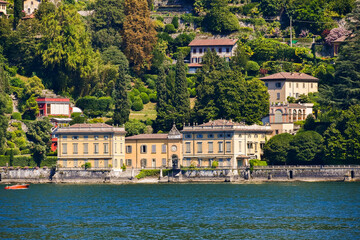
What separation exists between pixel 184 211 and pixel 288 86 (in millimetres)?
51255

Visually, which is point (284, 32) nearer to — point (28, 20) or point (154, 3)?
point (154, 3)

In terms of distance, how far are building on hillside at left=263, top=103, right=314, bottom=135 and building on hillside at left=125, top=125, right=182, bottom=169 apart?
38.0 feet

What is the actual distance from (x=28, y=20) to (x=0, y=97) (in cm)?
2474

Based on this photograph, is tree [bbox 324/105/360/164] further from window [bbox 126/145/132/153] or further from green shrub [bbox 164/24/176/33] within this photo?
green shrub [bbox 164/24/176/33]

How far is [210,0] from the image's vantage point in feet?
530

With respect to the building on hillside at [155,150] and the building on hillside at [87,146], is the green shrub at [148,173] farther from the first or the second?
the building on hillside at [155,150]

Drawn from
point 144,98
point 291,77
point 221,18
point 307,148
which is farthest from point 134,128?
point 221,18

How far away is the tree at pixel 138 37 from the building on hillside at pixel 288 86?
60.8 ft

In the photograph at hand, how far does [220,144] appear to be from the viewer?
12262 cm

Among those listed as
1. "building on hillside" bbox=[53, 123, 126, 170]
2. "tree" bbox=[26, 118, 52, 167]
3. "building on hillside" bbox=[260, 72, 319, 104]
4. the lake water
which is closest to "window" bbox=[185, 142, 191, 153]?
"building on hillside" bbox=[53, 123, 126, 170]

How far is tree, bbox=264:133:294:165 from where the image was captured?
12112 centimetres

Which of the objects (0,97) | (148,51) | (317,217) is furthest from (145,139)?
(317,217)

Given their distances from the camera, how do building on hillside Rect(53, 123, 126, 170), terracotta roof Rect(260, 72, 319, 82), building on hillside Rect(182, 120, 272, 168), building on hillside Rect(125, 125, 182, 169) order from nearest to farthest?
building on hillside Rect(182, 120, 272, 168), building on hillside Rect(53, 123, 126, 170), building on hillside Rect(125, 125, 182, 169), terracotta roof Rect(260, 72, 319, 82)

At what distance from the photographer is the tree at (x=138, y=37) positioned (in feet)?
495
